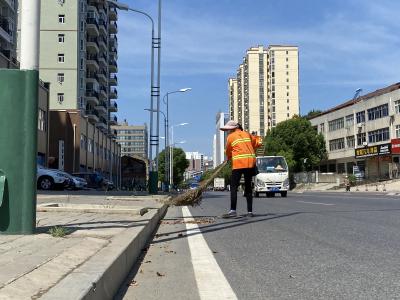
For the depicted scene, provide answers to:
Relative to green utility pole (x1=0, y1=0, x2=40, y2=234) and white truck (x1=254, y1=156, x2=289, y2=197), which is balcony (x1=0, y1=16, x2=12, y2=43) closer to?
white truck (x1=254, y1=156, x2=289, y2=197)

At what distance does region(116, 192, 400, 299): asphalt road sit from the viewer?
4.66m

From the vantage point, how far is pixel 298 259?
6.11 meters

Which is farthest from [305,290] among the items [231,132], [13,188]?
[231,132]

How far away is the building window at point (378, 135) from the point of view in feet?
211

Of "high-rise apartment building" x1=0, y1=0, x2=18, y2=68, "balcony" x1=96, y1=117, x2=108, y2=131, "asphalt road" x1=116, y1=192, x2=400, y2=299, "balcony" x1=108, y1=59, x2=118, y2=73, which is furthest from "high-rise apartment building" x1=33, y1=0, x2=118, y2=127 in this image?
"asphalt road" x1=116, y1=192, x2=400, y2=299

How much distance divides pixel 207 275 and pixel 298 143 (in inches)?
2919

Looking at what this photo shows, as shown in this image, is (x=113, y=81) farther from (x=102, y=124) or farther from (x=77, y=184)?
(x=77, y=184)

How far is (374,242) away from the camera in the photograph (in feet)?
23.9


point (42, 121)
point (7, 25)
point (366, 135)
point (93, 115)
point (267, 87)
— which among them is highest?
point (267, 87)

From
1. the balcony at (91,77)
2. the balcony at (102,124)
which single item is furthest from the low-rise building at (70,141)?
the balcony at (102,124)

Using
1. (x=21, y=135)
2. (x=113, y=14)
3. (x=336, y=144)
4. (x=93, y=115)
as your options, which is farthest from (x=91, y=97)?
(x=21, y=135)

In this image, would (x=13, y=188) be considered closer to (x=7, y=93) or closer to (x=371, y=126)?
(x=7, y=93)

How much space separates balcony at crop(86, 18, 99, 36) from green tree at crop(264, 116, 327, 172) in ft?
102

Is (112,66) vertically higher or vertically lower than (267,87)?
lower
